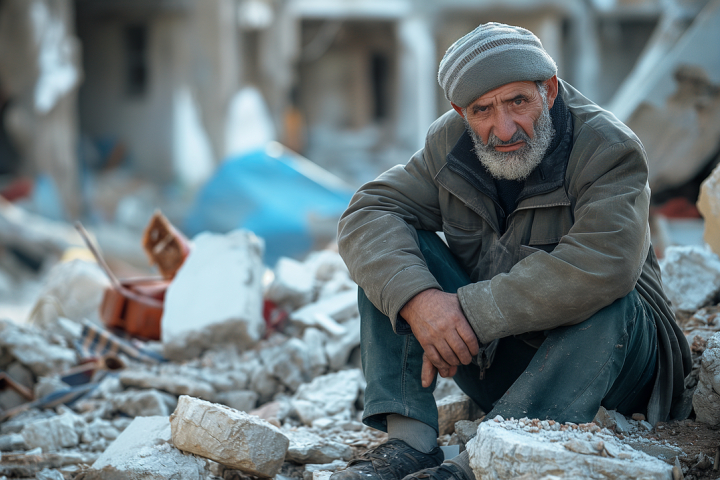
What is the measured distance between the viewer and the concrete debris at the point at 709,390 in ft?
6.67

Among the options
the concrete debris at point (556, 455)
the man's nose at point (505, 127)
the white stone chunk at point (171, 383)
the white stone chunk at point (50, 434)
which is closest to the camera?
the concrete debris at point (556, 455)

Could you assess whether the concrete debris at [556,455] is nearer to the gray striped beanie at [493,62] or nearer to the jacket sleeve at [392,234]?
the jacket sleeve at [392,234]

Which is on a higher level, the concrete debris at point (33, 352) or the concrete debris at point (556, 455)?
the concrete debris at point (33, 352)

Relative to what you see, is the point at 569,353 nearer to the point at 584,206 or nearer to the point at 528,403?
the point at 528,403

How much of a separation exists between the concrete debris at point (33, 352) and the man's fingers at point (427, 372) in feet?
8.38

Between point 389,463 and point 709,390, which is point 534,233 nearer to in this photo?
point 709,390

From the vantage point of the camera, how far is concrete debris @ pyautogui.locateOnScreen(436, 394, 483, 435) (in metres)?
2.47

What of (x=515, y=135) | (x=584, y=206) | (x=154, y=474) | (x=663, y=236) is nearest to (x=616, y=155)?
(x=584, y=206)

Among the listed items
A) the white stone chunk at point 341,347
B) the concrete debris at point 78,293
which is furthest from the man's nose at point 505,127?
the concrete debris at point 78,293

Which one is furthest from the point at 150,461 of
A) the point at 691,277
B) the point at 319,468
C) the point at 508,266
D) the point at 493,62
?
the point at 691,277

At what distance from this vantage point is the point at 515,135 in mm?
2150

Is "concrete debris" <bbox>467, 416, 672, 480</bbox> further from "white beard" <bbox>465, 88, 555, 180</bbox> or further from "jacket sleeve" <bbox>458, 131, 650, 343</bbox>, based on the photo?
"white beard" <bbox>465, 88, 555, 180</bbox>

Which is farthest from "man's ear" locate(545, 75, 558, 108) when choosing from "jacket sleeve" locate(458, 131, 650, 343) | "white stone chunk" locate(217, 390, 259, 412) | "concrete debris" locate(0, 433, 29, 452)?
"concrete debris" locate(0, 433, 29, 452)

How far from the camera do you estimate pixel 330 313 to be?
12.5ft
